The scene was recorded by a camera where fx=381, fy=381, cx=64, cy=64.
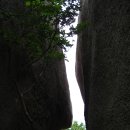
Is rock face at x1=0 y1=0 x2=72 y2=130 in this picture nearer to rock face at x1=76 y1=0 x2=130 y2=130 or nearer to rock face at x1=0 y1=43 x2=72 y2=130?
rock face at x1=0 y1=43 x2=72 y2=130

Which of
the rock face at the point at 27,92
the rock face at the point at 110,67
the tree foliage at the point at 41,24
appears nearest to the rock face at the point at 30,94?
the rock face at the point at 27,92

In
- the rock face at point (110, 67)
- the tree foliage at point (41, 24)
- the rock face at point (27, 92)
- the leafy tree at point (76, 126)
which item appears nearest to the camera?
the rock face at point (110, 67)

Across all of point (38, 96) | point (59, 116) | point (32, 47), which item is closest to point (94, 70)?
point (32, 47)

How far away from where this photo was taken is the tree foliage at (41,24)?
6591mm

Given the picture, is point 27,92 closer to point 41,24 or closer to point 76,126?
point 41,24

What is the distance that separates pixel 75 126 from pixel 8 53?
28.2 ft

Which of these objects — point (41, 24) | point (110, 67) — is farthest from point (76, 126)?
point (110, 67)

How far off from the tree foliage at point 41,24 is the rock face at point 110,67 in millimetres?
557

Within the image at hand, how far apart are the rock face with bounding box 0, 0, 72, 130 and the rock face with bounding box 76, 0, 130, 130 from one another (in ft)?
4.26

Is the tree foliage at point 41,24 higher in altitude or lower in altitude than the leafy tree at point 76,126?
higher

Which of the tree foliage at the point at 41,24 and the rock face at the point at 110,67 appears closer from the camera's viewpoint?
the rock face at the point at 110,67

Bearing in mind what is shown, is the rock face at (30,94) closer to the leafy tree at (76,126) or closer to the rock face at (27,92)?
the rock face at (27,92)

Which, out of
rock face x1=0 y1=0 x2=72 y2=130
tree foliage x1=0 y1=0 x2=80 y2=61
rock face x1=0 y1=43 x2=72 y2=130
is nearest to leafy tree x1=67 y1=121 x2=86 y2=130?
rock face x1=0 y1=43 x2=72 y2=130

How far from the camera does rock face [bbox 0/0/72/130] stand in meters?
7.80
